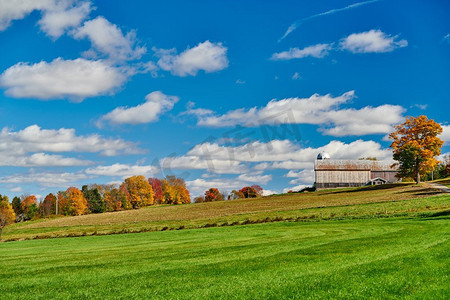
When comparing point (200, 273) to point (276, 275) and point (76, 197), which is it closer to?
point (276, 275)

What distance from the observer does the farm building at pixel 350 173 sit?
118625mm

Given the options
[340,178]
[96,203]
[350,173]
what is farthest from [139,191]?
[350,173]

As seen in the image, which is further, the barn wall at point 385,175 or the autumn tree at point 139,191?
the barn wall at point 385,175

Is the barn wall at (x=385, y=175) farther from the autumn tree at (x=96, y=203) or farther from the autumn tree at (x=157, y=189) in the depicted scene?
the autumn tree at (x=96, y=203)

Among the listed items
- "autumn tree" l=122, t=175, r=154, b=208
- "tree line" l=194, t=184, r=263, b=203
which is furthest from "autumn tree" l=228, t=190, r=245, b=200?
"autumn tree" l=122, t=175, r=154, b=208

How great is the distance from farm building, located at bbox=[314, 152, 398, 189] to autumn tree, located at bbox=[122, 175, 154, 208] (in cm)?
5113

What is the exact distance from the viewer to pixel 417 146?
75.5 m

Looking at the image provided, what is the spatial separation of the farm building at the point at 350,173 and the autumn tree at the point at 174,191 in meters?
42.3

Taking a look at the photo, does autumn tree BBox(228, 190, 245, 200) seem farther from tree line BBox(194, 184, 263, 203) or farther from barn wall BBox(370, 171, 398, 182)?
barn wall BBox(370, 171, 398, 182)

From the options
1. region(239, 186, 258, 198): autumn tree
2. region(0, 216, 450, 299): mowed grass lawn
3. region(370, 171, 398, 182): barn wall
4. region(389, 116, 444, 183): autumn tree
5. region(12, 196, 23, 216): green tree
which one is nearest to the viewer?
region(0, 216, 450, 299): mowed grass lawn

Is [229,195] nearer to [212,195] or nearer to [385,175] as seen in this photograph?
[212,195]

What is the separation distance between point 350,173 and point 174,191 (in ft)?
183

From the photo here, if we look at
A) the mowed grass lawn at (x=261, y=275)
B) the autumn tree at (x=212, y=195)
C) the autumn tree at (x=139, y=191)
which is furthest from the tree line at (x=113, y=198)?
the mowed grass lawn at (x=261, y=275)

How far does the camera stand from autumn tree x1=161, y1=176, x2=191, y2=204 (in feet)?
401
